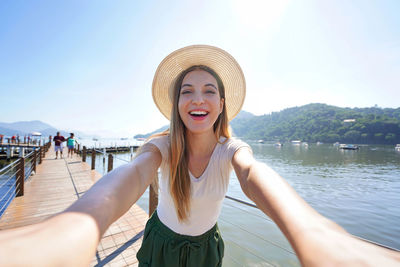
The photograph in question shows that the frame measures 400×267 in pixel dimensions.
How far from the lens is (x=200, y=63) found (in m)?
1.75

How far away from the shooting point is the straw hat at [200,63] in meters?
1.73

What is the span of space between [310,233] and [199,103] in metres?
1.06

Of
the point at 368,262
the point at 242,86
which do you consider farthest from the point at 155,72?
the point at 368,262

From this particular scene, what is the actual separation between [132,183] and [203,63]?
1328mm

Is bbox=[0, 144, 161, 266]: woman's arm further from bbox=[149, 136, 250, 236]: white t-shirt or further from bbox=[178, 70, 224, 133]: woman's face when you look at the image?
bbox=[178, 70, 224, 133]: woman's face

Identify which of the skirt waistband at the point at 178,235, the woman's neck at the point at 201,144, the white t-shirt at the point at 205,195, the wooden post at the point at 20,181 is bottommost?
the wooden post at the point at 20,181

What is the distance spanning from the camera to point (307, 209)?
647 millimetres

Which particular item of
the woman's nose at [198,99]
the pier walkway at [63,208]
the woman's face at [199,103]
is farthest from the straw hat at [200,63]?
the pier walkway at [63,208]

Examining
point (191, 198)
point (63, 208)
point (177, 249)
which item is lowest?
point (63, 208)

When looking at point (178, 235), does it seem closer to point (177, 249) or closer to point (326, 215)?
point (177, 249)

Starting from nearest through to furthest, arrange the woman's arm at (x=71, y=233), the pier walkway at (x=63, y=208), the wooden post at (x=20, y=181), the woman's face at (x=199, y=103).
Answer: the woman's arm at (x=71, y=233) → the woman's face at (x=199, y=103) → the pier walkway at (x=63, y=208) → the wooden post at (x=20, y=181)

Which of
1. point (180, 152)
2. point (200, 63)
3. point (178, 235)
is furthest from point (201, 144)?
point (200, 63)

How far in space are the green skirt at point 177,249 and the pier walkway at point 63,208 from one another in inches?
66.2

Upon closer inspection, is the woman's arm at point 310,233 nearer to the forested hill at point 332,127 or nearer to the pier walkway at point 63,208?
the pier walkway at point 63,208
